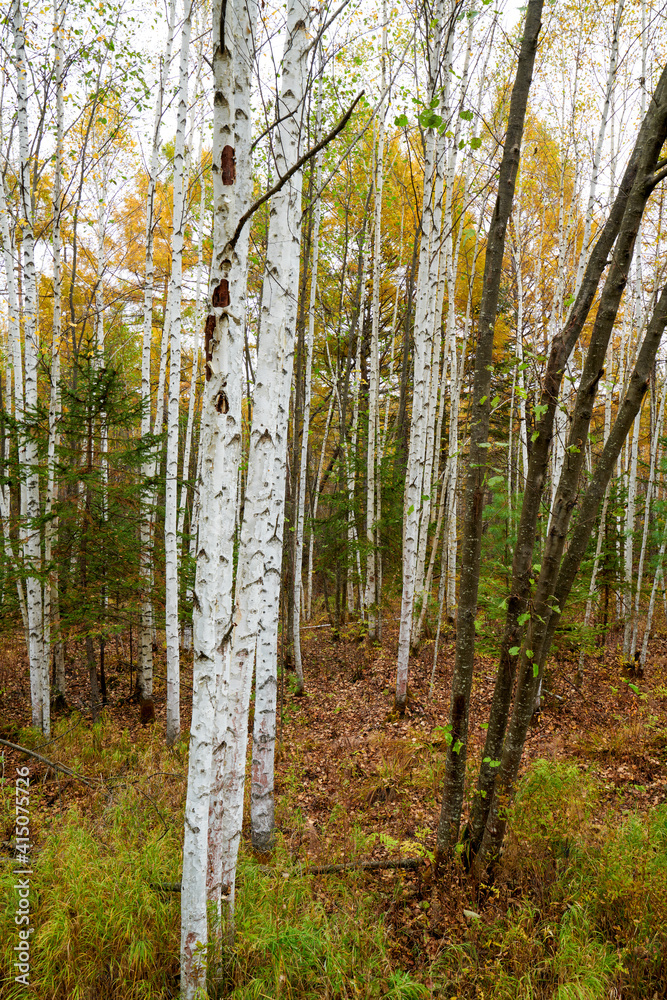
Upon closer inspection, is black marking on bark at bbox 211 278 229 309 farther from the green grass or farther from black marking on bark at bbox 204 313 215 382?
the green grass

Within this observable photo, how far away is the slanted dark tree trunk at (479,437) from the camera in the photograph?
9.26 ft

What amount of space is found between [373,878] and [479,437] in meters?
3.39

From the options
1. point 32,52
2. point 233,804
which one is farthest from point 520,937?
point 32,52

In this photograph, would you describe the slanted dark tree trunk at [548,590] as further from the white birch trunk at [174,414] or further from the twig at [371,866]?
the white birch trunk at [174,414]

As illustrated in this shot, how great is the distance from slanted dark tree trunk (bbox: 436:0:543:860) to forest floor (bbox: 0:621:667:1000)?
1.91 feet

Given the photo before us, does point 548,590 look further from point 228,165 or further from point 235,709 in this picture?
point 228,165

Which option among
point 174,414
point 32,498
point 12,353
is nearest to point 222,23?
point 174,414

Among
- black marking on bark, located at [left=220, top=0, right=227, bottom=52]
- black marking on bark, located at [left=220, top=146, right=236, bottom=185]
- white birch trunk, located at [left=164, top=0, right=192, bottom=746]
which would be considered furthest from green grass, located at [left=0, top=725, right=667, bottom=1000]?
black marking on bark, located at [left=220, top=0, right=227, bottom=52]

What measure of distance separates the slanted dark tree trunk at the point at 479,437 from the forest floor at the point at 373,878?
1.91 ft

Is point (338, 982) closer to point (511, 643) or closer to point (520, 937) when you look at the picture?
point (520, 937)

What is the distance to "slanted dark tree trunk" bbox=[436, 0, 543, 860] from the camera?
282 cm

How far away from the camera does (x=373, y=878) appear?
3.52 metres

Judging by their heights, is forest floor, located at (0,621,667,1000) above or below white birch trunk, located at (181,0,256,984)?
below

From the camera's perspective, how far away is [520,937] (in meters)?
2.87
